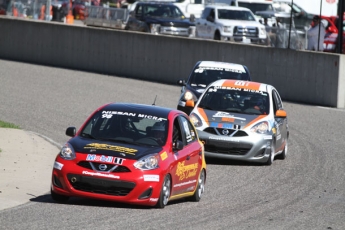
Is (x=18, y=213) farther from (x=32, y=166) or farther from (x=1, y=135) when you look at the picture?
→ (x=1, y=135)

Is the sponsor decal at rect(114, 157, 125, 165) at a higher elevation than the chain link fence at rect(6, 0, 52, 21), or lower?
higher

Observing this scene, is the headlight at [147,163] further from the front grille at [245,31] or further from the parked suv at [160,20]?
the parked suv at [160,20]

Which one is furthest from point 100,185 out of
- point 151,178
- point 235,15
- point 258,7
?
point 258,7

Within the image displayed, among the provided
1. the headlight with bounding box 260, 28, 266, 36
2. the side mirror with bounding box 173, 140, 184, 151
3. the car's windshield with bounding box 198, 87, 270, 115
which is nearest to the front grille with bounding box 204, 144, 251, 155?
the car's windshield with bounding box 198, 87, 270, 115

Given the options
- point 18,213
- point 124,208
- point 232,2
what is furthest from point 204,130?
point 232,2

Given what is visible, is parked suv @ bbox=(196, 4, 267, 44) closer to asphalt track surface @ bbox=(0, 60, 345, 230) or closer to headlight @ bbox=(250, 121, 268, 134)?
asphalt track surface @ bbox=(0, 60, 345, 230)

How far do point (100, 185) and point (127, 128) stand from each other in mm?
1252

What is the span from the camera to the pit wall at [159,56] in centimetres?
2847

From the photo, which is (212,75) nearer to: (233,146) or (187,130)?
(233,146)

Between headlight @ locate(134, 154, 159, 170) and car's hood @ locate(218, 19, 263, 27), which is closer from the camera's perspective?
headlight @ locate(134, 154, 159, 170)

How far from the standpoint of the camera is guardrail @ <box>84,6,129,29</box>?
44438mm

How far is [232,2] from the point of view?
47719 millimetres

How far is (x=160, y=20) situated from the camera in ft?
130

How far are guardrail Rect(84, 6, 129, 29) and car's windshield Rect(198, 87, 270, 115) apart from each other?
26.4 meters
